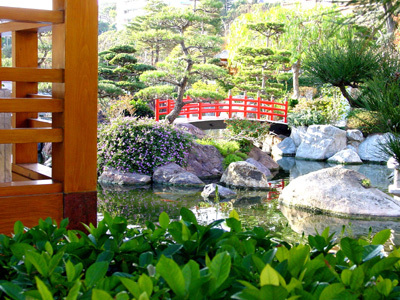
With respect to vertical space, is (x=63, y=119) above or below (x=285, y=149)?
above

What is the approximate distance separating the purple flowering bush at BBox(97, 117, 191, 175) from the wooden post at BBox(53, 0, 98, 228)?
799cm

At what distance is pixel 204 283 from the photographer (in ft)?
3.58

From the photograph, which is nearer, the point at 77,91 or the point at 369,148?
the point at 77,91

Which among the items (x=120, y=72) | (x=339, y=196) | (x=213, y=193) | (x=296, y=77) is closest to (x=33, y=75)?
(x=339, y=196)

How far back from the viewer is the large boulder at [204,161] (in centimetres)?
1123

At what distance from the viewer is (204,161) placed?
1166cm

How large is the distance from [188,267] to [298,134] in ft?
50.9

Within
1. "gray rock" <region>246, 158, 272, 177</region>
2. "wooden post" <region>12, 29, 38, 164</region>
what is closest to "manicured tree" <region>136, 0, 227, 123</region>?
"gray rock" <region>246, 158, 272, 177</region>

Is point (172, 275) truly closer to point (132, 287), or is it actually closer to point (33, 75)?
point (132, 287)

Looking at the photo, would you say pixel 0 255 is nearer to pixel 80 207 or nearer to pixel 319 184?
pixel 80 207

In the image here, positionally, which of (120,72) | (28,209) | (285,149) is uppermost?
(120,72)

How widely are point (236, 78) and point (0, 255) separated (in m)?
19.2

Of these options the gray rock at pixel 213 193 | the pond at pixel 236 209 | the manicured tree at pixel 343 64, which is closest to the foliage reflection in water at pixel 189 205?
the pond at pixel 236 209

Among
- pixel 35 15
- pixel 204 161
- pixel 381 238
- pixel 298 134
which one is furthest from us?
pixel 298 134
